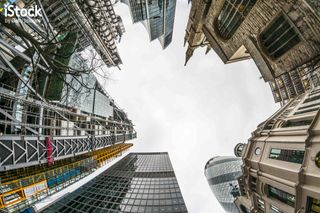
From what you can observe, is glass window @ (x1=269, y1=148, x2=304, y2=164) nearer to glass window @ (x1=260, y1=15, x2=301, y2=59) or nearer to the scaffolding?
glass window @ (x1=260, y1=15, x2=301, y2=59)

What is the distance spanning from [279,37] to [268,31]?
1.23 meters

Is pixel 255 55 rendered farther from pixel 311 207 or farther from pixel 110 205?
pixel 110 205

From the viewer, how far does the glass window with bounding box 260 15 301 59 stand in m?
14.9

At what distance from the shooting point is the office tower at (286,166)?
46.0 ft

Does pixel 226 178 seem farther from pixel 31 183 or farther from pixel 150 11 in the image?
pixel 31 183

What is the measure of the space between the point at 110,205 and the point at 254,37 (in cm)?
3616

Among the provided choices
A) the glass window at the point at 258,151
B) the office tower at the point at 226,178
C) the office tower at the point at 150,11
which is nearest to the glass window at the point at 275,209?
the glass window at the point at 258,151

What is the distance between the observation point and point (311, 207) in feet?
44.4

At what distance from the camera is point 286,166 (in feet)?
56.5

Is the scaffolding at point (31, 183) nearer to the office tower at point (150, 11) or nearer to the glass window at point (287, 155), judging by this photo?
the glass window at point (287, 155)

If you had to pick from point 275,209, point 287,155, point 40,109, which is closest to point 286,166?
point 287,155

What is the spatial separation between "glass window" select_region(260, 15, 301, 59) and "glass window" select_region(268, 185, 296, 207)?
13981mm

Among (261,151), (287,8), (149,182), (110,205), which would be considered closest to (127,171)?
(149,182)

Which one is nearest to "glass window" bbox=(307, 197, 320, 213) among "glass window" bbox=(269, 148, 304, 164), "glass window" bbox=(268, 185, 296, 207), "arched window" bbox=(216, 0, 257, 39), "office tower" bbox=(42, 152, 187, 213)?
"glass window" bbox=(268, 185, 296, 207)
